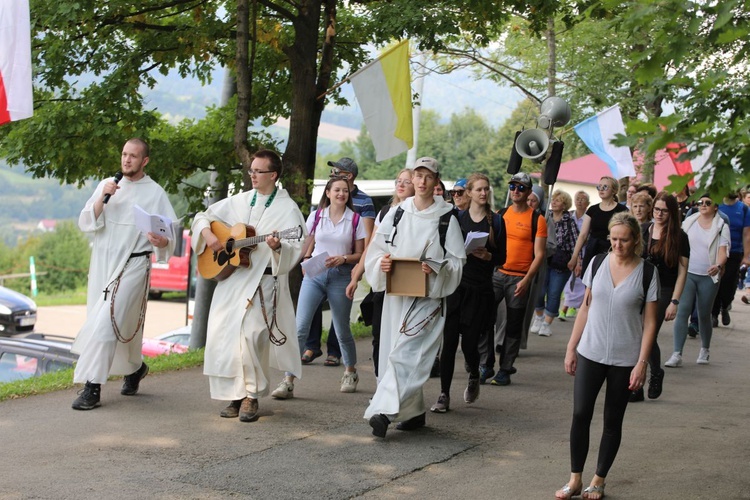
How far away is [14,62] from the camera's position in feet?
27.9

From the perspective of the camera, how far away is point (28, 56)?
8.60m

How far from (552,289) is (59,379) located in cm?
706

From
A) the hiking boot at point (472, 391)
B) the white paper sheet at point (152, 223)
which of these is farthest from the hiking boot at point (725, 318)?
the white paper sheet at point (152, 223)

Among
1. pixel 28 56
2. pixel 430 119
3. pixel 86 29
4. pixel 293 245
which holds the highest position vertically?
pixel 430 119

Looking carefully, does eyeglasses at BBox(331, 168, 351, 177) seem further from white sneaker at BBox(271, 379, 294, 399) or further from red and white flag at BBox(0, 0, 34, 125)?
red and white flag at BBox(0, 0, 34, 125)

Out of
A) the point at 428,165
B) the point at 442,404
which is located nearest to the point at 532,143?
the point at 442,404

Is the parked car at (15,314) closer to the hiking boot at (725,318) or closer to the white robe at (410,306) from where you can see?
the hiking boot at (725,318)

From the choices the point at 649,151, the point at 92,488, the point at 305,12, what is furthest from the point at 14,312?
the point at 649,151

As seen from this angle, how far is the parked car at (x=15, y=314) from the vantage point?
19984 mm

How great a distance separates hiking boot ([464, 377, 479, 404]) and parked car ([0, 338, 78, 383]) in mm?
6114

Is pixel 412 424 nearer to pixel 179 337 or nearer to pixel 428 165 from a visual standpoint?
pixel 428 165

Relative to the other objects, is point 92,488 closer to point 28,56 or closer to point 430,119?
point 28,56

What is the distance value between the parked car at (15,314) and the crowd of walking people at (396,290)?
1226 centimetres

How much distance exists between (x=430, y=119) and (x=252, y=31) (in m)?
121
